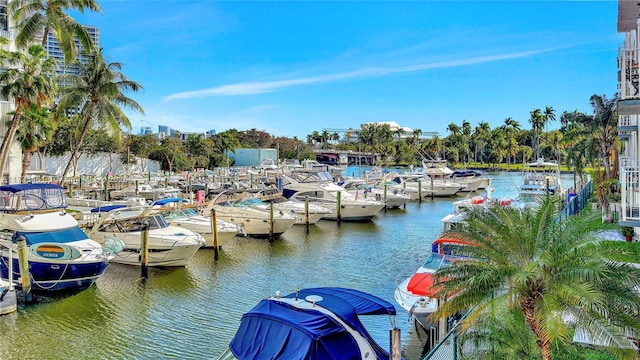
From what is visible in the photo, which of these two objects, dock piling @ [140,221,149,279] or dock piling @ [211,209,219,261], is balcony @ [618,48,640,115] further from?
dock piling @ [211,209,219,261]

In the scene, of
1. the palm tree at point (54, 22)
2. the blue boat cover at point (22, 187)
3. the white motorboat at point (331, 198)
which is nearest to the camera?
the blue boat cover at point (22, 187)

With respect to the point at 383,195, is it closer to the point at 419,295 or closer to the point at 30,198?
the point at 30,198

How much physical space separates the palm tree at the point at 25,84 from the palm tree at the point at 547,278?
79.9ft

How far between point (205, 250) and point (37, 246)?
10.5m

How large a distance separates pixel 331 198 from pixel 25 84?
24.4 m

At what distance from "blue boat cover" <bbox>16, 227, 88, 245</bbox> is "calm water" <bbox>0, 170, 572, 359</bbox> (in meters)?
2.31

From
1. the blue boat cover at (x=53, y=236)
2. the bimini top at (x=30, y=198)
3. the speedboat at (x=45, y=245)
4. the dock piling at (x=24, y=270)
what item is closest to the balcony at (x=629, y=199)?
the speedboat at (x=45, y=245)

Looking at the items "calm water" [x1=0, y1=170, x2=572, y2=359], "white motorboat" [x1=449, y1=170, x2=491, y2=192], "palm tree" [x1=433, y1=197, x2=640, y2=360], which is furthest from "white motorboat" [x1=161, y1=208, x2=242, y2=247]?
"white motorboat" [x1=449, y1=170, x2=491, y2=192]

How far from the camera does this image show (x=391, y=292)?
21156 millimetres

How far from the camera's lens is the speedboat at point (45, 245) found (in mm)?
19188

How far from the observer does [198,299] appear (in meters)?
20.4

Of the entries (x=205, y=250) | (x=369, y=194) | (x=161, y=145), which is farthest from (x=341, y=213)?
(x=161, y=145)

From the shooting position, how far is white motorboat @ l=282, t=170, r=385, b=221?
41.5 metres

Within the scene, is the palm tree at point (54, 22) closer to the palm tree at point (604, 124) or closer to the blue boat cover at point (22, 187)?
the blue boat cover at point (22, 187)
